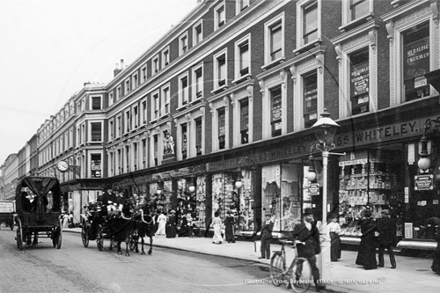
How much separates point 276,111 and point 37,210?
443 inches

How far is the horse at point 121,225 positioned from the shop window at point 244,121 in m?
9.19

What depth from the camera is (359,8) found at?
19.8 metres

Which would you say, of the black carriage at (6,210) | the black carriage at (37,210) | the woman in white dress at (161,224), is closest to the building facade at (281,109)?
the woman in white dress at (161,224)

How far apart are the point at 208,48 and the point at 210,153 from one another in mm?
5768

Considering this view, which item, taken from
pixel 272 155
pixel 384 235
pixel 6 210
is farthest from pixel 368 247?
pixel 6 210

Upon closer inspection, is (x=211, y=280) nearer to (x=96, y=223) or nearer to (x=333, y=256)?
(x=333, y=256)

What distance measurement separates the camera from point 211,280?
39.8 feet

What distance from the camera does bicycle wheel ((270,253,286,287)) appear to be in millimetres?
11695

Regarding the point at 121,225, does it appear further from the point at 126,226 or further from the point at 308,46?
the point at 308,46

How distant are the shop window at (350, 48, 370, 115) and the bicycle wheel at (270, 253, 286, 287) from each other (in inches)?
356

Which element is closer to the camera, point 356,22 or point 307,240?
point 307,240

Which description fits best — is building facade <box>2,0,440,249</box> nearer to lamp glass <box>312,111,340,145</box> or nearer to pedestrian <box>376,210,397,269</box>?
pedestrian <box>376,210,397,269</box>

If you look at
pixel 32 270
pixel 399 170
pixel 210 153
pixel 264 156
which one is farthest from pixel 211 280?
pixel 210 153

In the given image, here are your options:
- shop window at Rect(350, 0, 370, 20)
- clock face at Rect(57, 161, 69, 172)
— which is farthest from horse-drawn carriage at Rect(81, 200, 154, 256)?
clock face at Rect(57, 161, 69, 172)
